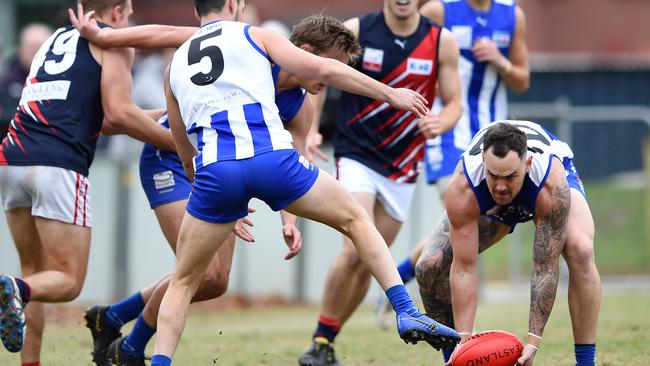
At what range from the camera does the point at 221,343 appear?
30.5 ft

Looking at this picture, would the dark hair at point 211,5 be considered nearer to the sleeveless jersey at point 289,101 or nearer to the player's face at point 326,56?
the player's face at point 326,56

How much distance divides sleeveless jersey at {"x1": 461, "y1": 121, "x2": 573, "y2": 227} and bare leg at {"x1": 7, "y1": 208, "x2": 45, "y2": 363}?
111 inches

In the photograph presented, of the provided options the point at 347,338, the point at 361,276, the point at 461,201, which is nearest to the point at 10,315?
the point at 361,276

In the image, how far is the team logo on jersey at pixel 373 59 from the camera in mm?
8195

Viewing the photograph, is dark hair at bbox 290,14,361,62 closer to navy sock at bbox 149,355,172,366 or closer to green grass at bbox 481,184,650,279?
navy sock at bbox 149,355,172,366

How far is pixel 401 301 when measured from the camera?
593 cm

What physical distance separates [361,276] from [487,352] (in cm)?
203

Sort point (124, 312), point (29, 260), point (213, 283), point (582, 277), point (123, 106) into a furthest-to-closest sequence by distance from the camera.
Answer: point (124, 312) → point (29, 260) → point (213, 283) → point (123, 106) → point (582, 277)

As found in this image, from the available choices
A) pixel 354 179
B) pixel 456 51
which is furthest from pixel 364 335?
pixel 456 51

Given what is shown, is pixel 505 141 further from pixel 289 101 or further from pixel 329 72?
pixel 289 101

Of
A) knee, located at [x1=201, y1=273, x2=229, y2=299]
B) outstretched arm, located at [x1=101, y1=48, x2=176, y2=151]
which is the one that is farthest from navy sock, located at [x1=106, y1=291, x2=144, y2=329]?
outstretched arm, located at [x1=101, y1=48, x2=176, y2=151]

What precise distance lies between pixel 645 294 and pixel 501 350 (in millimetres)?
7434

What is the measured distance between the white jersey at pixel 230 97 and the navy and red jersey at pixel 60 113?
1.32 m

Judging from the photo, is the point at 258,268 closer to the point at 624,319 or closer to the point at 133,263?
the point at 133,263
